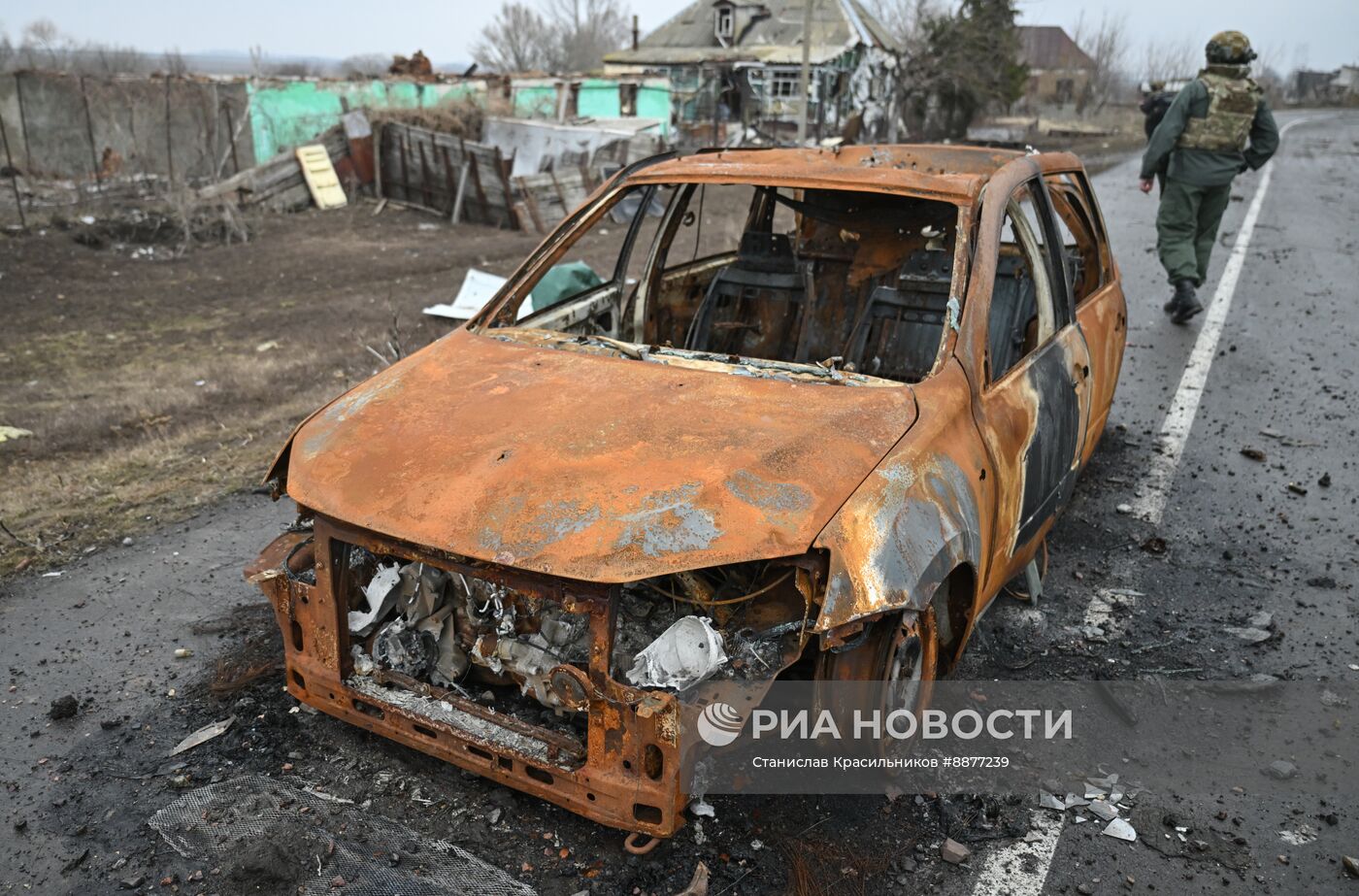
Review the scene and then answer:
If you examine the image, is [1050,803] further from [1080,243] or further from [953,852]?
[1080,243]

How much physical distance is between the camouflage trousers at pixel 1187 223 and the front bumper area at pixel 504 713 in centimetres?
662

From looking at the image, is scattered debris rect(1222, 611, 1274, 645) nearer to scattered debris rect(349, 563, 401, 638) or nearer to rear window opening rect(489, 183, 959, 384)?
rear window opening rect(489, 183, 959, 384)

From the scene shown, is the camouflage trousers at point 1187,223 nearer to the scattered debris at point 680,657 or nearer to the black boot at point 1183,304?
Answer: the black boot at point 1183,304

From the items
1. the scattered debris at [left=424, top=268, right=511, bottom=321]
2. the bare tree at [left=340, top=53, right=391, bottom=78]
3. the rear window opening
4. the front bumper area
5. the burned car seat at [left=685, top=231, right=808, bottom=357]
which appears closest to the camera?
the front bumper area

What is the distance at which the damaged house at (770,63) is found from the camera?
31.0 m

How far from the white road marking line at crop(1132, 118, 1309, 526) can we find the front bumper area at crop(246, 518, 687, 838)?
10.6ft

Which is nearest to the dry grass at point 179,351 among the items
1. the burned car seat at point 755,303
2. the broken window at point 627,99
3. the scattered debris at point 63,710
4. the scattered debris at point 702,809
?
the scattered debris at point 63,710

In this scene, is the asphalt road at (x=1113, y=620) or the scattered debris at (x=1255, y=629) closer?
the asphalt road at (x=1113, y=620)

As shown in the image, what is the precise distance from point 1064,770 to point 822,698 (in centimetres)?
96

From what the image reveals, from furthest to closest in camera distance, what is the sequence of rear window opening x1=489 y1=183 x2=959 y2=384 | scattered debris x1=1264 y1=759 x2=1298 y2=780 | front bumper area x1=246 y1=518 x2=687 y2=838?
rear window opening x1=489 y1=183 x2=959 y2=384 < scattered debris x1=1264 y1=759 x2=1298 y2=780 < front bumper area x1=246 y1=518 x2=687 y2=838

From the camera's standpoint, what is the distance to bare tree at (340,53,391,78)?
21.0 meters

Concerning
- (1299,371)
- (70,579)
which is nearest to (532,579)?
(70,579)

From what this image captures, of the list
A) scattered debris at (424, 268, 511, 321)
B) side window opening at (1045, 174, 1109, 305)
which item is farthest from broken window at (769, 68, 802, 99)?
side window opening at (1045, 174, 1109, 305)

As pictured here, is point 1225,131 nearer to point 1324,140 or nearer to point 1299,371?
point 1299,371
